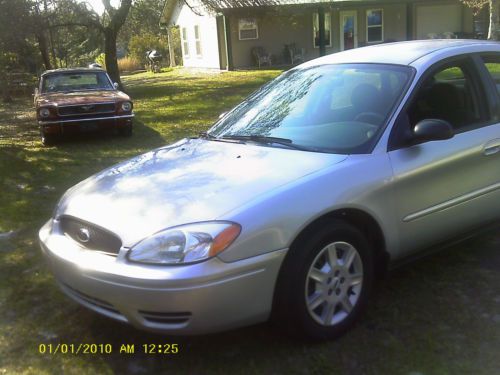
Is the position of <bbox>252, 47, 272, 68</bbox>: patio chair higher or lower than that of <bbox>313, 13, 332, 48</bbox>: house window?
lower

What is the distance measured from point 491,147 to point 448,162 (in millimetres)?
510

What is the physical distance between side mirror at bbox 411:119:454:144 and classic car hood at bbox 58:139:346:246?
0.53 meters

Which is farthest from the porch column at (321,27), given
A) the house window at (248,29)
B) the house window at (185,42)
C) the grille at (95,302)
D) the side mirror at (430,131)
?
the grille at (95,302)

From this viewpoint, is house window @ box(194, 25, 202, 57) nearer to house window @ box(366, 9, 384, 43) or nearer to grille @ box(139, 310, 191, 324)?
house window @ box(366, 9, 384, 43)

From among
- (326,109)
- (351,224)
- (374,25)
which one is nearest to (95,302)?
(351,224)

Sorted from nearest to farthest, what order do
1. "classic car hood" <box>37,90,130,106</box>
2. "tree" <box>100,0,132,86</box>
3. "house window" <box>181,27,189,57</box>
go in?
1. "classic car hood" <box>37,90,130,106</box>
2. "tree" <box>100,0,132,86</box>
3. "house window" <box>181,27,189,57</box>

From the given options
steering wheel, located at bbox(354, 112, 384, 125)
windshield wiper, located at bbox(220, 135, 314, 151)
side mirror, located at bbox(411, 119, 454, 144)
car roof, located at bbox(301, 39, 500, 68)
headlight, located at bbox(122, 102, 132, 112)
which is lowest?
headlight, located at bbox(122, 102, 132, 112)

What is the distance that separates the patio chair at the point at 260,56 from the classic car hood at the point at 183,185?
20.7 meters

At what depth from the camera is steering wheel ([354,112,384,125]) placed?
3.68 meters

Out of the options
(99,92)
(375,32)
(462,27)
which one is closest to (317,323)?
(99,92)

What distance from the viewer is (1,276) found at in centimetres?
443

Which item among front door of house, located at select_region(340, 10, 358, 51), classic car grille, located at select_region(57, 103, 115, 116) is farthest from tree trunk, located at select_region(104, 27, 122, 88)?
front door of house, located at select_region(340, 10, 358, 51)

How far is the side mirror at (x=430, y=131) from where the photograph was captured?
3.50m

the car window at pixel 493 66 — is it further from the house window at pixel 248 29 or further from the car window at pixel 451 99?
the house window at pixel 248 29
